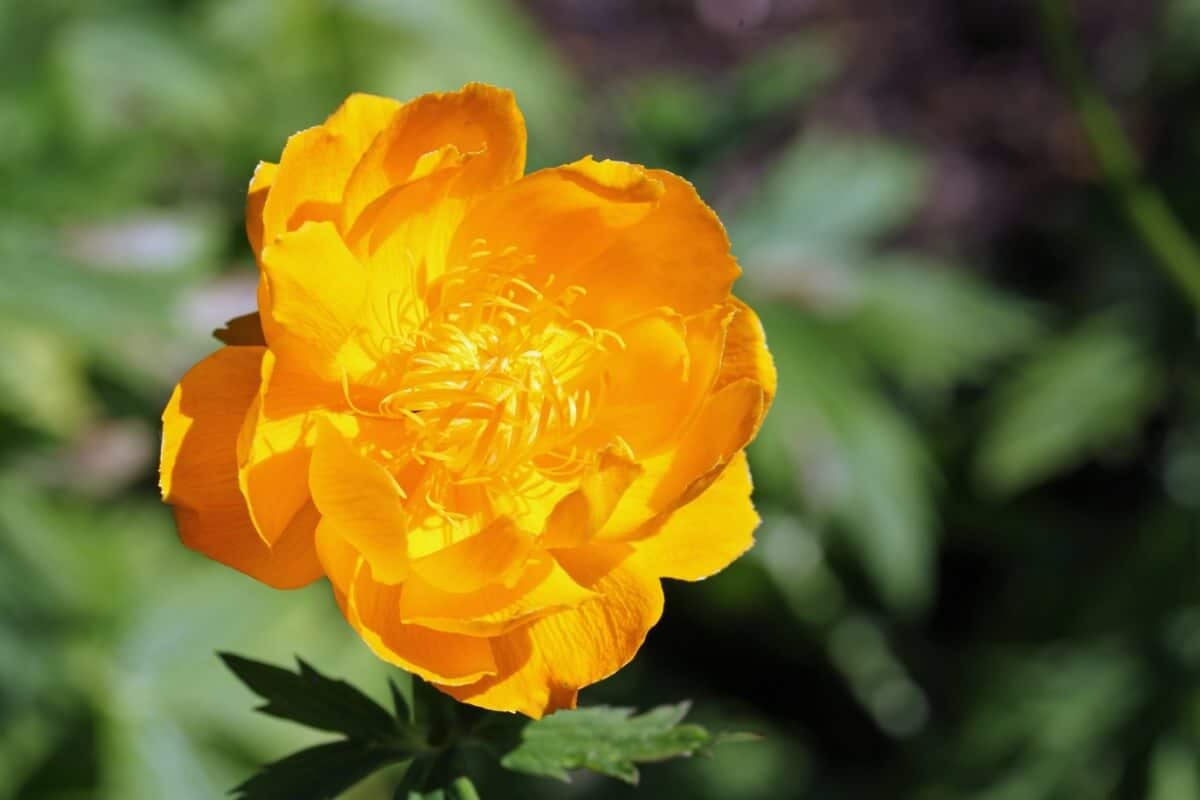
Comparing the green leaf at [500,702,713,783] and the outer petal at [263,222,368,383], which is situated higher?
the outer petal at [263,222,368,383]

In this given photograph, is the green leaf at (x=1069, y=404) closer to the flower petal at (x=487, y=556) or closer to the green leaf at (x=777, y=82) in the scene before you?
the green leaf at (x=777, y=82)

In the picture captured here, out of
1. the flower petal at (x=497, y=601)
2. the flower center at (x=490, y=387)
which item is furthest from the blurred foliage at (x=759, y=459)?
the flower petal at (x=497, y=601)

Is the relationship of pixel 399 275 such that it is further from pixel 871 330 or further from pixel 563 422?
pixel 871 330

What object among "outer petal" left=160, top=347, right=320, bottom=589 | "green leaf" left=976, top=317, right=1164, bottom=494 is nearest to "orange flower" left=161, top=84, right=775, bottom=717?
"outer petal" left=160, top=347, right=320, bottom=589

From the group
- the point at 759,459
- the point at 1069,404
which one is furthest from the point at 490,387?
the point at 1069,404

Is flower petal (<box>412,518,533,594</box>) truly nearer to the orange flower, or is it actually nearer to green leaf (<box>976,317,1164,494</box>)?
the orange flower

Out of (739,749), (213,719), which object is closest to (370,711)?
(213,719)

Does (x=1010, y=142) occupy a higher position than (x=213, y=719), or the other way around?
(x=1010, y=142)
